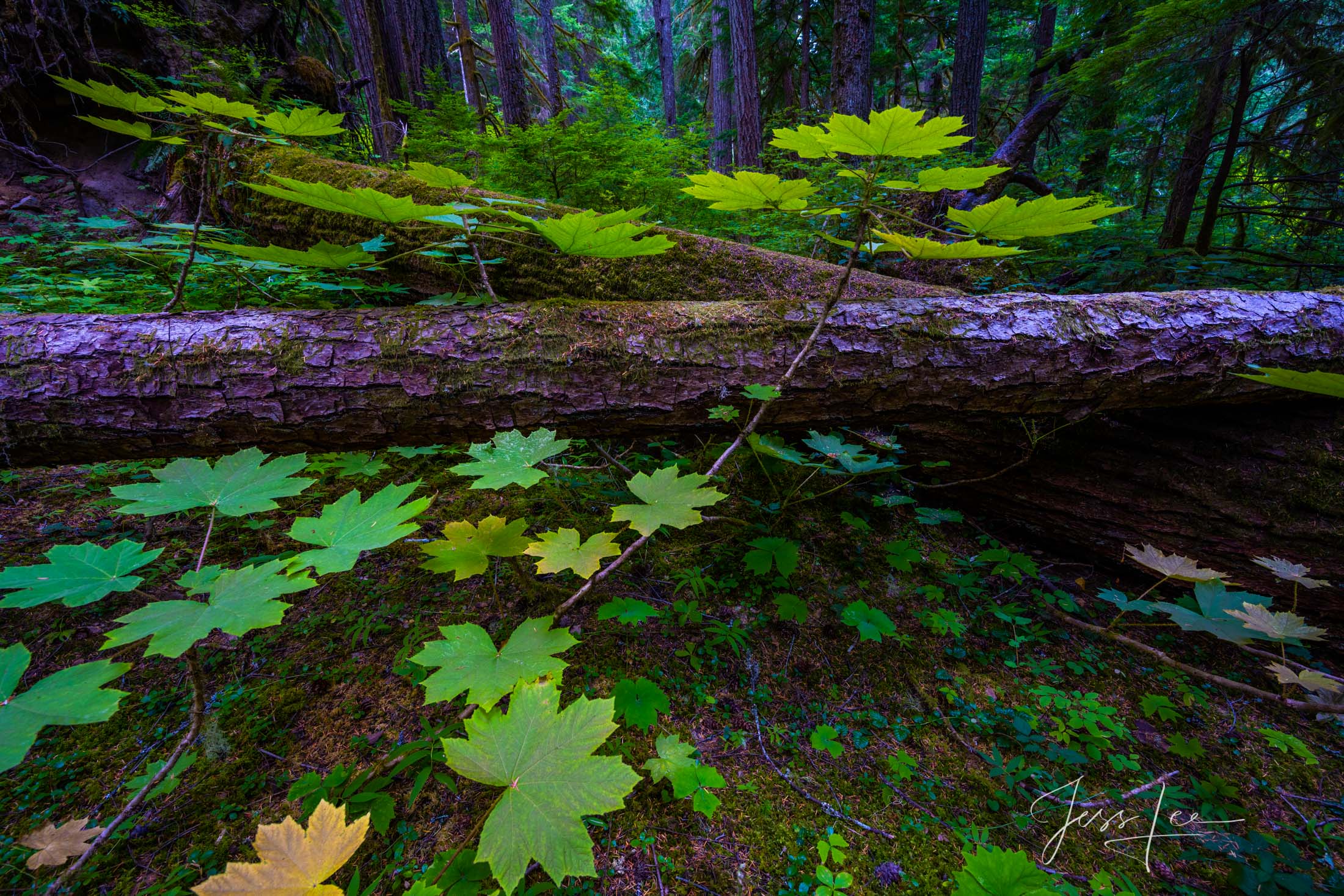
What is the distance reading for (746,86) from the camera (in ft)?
21.3

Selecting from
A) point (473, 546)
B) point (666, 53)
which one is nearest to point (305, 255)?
point (473, 546)

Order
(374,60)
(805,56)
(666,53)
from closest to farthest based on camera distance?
(374,60) < (805,56) < (666,53)

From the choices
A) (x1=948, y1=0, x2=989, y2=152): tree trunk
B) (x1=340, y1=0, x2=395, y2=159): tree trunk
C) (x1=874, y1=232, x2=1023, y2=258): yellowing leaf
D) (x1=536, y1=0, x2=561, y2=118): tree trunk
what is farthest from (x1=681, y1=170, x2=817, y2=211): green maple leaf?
(x1=536, y1=0, x2=561, y2=118): tree trunk

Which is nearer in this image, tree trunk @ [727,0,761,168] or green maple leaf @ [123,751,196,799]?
green maple leaf @ [123,751,196,799]

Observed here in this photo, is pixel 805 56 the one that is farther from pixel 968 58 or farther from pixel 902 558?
pixel 902 558

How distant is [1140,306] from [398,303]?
3.09 meters

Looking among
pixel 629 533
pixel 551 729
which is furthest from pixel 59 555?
pixel 629 533

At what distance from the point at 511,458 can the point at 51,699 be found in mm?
856

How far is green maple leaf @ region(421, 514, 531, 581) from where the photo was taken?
44.4 inches

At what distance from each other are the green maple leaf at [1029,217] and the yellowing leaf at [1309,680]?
3.61 ft

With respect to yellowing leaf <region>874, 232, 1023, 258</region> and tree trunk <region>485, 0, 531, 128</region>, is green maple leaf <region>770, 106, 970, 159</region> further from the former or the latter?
tree trunk <region>485, 0, 531, 128</region>

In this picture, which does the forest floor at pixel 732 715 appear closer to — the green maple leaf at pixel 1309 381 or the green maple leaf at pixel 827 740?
the green maple leaf at pixel 827 740

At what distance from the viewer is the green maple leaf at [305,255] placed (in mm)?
1321

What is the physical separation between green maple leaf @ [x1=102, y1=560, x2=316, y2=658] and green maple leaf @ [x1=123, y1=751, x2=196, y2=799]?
431mm
